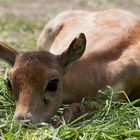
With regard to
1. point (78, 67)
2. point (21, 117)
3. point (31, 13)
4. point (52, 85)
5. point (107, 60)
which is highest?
point (31, 13)

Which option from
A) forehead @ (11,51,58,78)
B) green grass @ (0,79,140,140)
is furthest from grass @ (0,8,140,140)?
forehead @ (11,51,58,78)

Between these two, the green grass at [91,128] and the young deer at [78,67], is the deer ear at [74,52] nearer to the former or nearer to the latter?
the young deer at [78,67]

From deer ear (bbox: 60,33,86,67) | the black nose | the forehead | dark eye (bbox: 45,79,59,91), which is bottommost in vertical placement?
the black nose

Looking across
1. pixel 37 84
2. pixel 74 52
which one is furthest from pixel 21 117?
pixel 74 52

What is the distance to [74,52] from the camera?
26.9ft

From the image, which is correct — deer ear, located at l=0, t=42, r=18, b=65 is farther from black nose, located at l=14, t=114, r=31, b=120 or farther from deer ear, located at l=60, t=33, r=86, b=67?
black nose, located at l=14, t=114, r=31, b=120

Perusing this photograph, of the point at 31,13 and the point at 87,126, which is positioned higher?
the point at 31,13

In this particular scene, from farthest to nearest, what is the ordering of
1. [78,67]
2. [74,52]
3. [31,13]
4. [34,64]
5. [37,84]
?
1. [31,13]
2. [78,67]
3. [74,52]
4. [34,64]
5. [37,84]

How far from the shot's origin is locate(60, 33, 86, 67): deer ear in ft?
26.7

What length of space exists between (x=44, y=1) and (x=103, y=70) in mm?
9685

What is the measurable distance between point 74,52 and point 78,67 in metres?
0.51

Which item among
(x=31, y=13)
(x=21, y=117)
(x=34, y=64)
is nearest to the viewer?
(x=21, y=117)

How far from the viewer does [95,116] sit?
7793 mm

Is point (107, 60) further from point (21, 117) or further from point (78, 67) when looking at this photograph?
point (21, 117)
